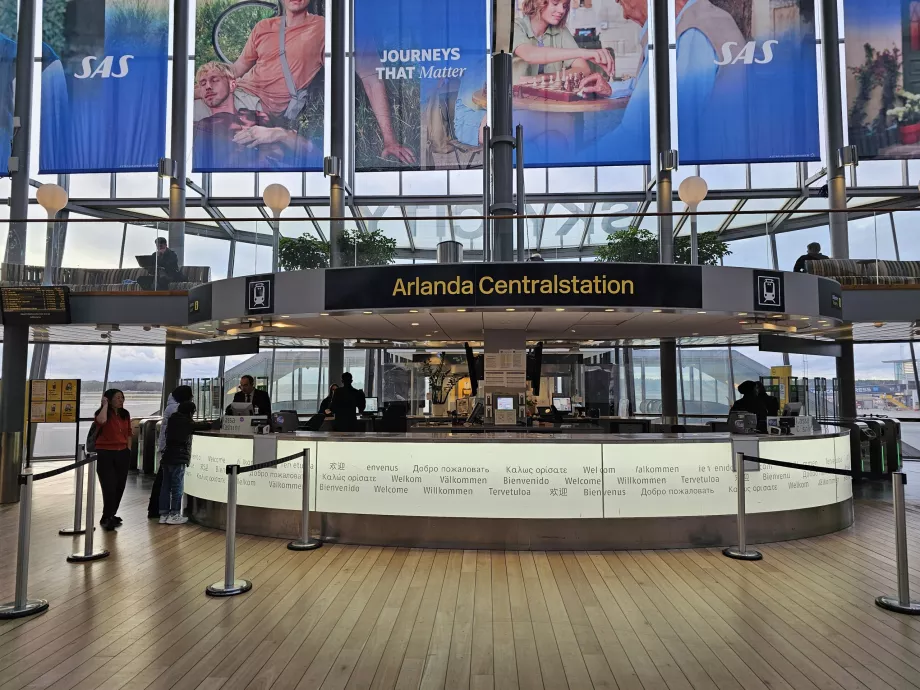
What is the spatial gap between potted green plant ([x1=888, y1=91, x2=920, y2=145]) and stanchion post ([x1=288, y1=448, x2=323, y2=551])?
1473 cm

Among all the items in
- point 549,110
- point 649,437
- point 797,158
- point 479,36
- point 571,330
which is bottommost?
point 649,437

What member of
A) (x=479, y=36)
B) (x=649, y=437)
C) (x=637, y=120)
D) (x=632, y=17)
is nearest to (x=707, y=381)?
(x=637, y=120)

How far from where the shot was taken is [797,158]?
A: 44.5 ft

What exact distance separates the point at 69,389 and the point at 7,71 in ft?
22.2

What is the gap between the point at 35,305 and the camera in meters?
9.61

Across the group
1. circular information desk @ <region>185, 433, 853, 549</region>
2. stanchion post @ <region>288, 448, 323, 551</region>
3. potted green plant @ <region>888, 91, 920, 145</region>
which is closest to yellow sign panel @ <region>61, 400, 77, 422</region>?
circular information desk @ <region>185, 433, 853, 549</region>

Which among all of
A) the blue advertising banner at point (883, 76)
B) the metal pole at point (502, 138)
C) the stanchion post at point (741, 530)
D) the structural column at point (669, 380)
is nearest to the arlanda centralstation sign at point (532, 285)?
the stanchion post at point (741, 530)

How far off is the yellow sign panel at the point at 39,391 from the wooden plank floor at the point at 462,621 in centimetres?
464

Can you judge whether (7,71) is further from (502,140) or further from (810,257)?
(810,257)

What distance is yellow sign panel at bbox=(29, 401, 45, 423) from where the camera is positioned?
32.6 ft

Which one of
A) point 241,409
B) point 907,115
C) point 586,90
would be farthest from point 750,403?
point 907,115

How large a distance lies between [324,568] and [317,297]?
3413mm

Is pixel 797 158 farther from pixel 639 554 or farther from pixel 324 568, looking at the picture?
pixel 324 568

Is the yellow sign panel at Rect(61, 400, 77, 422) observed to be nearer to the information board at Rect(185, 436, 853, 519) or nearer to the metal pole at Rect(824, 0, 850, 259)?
the information board at Rect(185, 436, 853, 519)
